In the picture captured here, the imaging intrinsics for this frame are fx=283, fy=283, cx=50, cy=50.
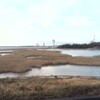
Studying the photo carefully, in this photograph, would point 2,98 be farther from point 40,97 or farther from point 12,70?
point 12,70

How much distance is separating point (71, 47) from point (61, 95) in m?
139

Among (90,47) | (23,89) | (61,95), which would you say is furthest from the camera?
(90,47)

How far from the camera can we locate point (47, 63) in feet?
156

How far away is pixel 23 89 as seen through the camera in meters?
13.6

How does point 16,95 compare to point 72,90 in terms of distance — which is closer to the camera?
point 16,95

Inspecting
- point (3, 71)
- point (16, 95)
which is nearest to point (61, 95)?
point (16, 95)

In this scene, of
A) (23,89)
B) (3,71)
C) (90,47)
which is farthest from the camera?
(90,47)

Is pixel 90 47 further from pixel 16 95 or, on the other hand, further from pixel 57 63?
pixel 16 95

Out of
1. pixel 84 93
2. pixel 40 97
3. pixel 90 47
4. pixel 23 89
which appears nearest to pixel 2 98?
pixel 40 97

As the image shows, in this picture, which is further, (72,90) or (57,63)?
(57,63)

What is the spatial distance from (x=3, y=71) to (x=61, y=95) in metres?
23.9

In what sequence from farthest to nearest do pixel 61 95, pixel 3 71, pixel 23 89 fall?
pixel 3 71 < pixel 23 89 < pixel 61 95

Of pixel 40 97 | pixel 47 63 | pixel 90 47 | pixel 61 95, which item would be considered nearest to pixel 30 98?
pixel 40 97

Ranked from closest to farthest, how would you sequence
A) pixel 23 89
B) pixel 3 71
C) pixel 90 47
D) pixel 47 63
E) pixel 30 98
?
pixel 30 98 → pixel 23 89 → pixel 3 71 → pixel 47 63 → pixel 90 47
